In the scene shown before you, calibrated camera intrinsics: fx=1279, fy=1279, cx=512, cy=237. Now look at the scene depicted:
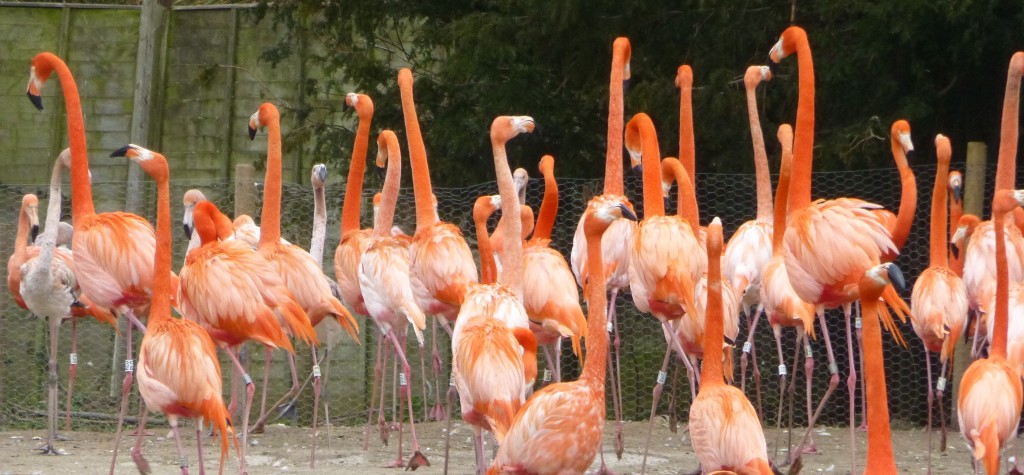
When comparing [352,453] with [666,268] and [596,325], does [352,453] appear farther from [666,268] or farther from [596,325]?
[596,325]

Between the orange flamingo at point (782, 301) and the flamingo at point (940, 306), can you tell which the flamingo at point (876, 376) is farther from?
the flamingo at point (940, 306)

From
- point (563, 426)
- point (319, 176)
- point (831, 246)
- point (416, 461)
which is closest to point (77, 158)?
point (319, 176)

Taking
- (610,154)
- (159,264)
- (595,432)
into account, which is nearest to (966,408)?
(595,432)

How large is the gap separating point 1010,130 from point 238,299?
12.9ft

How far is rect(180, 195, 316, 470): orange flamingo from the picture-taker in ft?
17.8

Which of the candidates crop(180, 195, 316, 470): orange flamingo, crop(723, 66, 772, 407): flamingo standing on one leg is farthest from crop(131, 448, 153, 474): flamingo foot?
crop(723, 66, 772, 407): flamingo standing on one leg

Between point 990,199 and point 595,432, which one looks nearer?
point 595,432

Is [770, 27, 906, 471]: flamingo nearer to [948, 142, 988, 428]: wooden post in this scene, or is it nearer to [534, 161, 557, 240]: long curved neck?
[534, 161, 557, 240]: long curved neck

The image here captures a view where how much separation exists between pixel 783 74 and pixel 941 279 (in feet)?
7.96

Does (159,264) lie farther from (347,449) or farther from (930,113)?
(930,113)

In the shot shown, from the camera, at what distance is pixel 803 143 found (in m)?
5.75

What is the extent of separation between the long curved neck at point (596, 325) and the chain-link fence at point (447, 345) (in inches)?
118

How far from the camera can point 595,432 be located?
13.6ft

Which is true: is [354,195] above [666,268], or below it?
above
